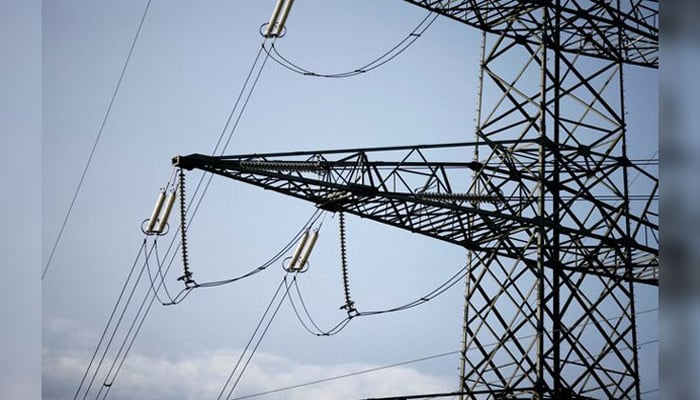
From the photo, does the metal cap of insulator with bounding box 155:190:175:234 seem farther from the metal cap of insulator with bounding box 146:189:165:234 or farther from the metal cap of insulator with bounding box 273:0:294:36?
the metal cap of insulator with bounding box 273:0:294:36

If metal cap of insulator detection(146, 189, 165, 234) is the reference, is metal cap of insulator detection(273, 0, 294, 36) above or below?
above

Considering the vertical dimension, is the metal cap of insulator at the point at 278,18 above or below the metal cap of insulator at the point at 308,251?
above

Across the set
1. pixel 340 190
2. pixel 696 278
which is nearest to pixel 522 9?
pixel 340 190

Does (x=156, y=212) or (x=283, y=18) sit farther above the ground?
(x=283, y=18)

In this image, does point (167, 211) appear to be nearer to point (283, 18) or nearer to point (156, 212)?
point (156, 212)

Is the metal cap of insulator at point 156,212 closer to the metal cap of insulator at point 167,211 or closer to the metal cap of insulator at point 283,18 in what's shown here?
the metal cap of insulator at point 167,211

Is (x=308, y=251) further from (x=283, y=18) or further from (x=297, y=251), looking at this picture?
(x=283, y=18)

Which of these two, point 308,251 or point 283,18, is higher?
point 283,18

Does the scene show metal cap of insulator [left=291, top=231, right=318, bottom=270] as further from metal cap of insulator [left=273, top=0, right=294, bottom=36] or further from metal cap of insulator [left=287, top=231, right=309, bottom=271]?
metal cap of insulator [left=273, top=0, right=294, bottom=36]

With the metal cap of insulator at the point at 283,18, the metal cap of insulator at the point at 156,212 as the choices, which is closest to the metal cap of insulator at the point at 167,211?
the metal cap of insulator at the point at 156,212

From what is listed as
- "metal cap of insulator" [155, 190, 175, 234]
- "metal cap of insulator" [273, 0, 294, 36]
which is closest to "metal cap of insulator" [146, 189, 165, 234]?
"metal cap of insulator" [155, 190, 175, 234]

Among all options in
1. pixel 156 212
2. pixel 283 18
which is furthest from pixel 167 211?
→ pixel 283 18

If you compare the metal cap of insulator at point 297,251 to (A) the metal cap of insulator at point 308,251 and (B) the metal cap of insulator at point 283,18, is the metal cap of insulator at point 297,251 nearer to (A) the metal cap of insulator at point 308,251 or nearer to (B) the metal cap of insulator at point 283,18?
(A) the metal cap of insulator at point 308,251

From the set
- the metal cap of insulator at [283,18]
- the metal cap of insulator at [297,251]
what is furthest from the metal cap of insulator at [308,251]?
the metal cap of insulator at [283,18]
